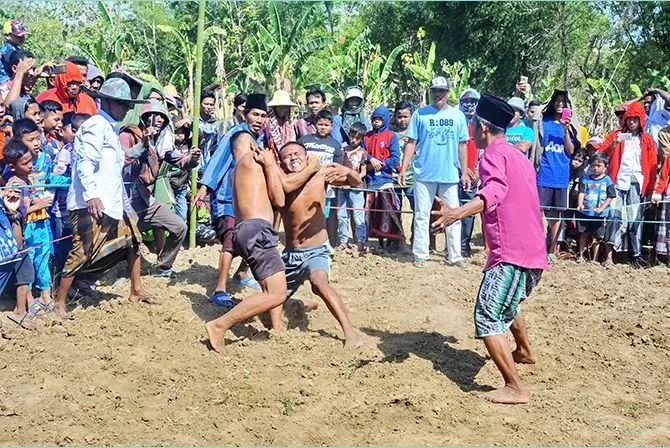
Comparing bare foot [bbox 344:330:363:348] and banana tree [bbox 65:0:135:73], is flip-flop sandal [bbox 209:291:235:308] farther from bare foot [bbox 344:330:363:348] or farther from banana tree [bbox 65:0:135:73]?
banana tree [bbox 65:0:135:73]

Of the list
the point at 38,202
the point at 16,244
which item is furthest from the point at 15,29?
the point at 16,244

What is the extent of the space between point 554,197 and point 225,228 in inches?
172

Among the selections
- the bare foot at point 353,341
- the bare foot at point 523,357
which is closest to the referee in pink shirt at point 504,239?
the bare foot at point 523,357

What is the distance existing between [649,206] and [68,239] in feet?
22.2

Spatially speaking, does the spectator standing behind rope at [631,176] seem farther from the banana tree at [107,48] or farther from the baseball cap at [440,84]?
the banana tree at [107,48]

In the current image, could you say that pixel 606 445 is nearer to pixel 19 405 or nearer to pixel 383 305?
pixel 383 305

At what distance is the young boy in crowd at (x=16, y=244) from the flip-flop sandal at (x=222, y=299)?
1535 mm

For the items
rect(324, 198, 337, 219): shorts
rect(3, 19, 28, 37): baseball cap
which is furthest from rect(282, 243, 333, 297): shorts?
rect(3, 19, 28, 37): baseball cap

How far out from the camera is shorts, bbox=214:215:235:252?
7207mm

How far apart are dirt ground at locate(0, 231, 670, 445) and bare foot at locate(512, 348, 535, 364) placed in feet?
0.30

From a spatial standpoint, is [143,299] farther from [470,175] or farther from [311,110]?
[470,175]

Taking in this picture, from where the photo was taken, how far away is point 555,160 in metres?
9.35

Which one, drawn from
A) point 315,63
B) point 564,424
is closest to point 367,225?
point 564,424

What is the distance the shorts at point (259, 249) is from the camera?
19.5 feet
